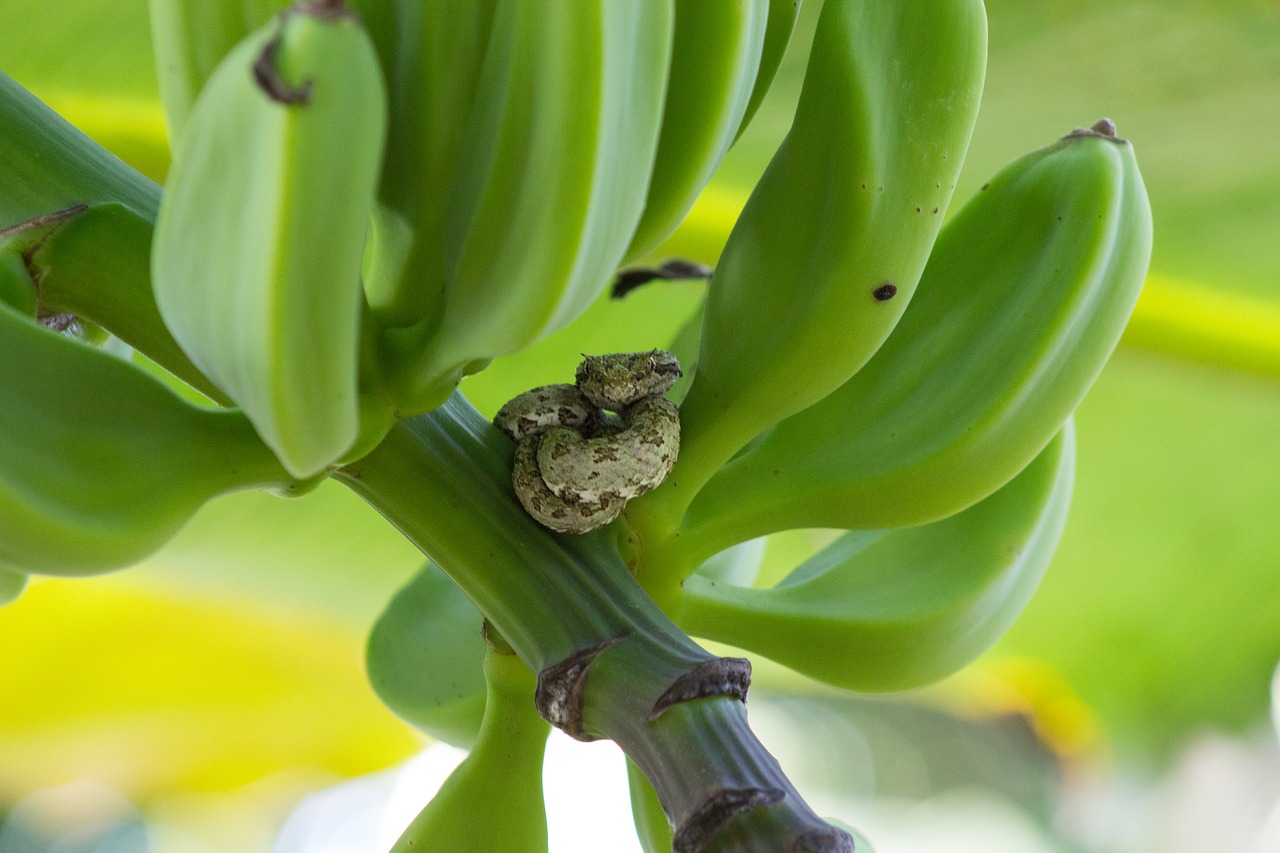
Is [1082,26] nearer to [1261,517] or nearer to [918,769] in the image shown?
[1261,517]

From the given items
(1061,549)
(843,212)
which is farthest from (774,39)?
(1061,549)

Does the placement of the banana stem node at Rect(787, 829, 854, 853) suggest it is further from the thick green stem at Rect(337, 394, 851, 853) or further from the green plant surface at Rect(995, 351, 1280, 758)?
the green plant surface at Rect(995, 351, 1280, 758)

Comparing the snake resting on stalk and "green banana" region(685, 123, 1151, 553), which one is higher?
"green banana" region(685, 123, 1151, 553)

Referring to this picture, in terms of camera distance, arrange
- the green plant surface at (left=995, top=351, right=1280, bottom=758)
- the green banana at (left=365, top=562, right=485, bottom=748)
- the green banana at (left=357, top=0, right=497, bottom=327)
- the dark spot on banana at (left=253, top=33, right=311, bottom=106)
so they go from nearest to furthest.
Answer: the dark spot on banana at (left=253, top=33, right=311, bottom=106), the green banana at (left=357, top=0, right=497, bottom=327), the green banana at (left=365, top=562, right=485, bottom=748), the green plant surface at (left=995, top=351, right=1280, bottom=758)

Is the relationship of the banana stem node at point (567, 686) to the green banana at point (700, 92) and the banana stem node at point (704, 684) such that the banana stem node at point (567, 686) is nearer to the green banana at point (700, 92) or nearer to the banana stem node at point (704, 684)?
the banana stem node at point (704, 684)

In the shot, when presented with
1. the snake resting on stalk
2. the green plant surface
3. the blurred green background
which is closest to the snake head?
the snake resting on stalk

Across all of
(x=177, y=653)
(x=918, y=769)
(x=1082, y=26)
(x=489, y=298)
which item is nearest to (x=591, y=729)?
(x=489, y=298)
